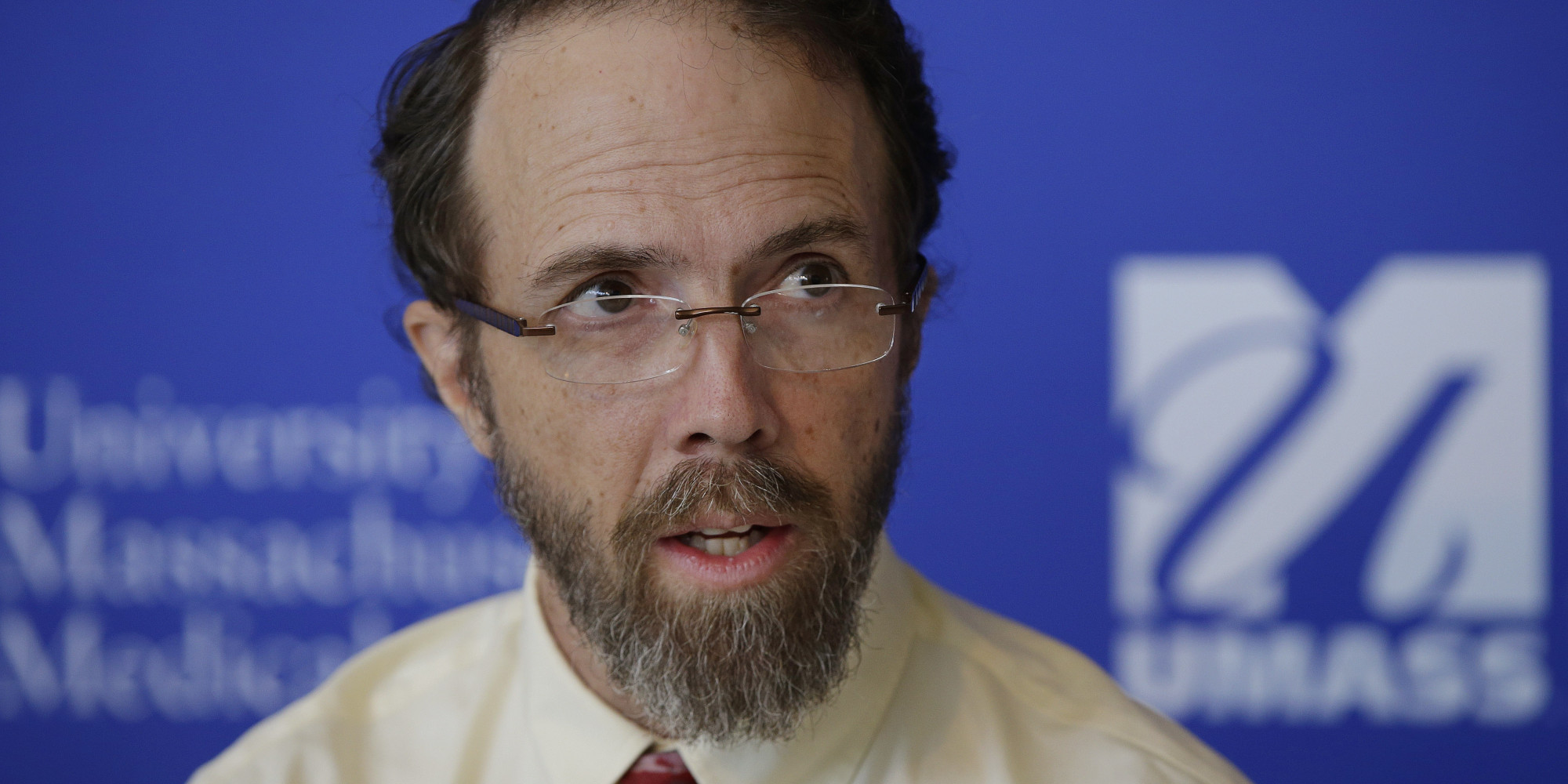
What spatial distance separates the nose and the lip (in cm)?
9

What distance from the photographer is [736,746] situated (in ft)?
3.76

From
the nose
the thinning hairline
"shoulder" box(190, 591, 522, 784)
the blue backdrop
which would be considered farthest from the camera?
the blue backdrop

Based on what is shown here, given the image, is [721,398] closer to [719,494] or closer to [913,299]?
[719,494]

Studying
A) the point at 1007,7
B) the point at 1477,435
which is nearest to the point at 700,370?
the point at 1007,7

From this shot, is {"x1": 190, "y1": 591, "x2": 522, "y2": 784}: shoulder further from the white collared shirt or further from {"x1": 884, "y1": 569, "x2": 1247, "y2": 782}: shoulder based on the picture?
{"x1": 884, "y1": 569, "x2": 1247, "y2": 782}: shoulder

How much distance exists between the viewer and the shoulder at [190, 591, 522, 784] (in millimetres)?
1280

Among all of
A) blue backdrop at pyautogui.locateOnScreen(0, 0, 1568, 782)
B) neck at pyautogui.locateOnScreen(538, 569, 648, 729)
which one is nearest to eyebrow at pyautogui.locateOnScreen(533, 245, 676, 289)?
neck at pyautogui.locateOnScreen(538, 569, 648, 729)

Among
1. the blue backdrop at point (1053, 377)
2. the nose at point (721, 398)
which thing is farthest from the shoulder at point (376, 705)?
the blue backdrop at point (1053, 377)

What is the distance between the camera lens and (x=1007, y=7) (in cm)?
220

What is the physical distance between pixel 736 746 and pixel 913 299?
489 millimetres

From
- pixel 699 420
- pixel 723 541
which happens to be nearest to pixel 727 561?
pixel 723 541

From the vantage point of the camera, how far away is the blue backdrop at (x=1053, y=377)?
83.8 inches

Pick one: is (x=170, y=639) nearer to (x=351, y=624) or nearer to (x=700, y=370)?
(x=351, y=624)

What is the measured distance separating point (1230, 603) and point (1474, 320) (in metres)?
0.66
